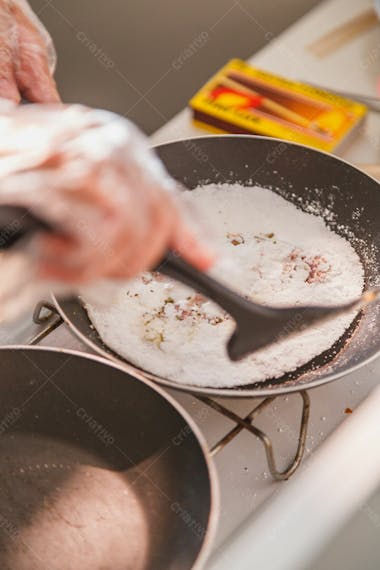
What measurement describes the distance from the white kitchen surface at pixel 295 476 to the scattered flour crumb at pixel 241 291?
59 millimetres

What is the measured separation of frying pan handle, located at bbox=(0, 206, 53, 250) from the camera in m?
0.44

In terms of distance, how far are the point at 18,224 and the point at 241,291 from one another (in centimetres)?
39

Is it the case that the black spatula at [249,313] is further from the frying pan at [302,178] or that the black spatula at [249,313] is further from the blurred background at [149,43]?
the blurred background at [149,43]

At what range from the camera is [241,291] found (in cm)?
81

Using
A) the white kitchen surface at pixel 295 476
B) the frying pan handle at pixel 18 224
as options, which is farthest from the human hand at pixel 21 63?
the frying pan handle at pixel 18 224

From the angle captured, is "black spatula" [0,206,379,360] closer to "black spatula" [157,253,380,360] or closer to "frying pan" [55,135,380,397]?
"black spatula" [157,253,380,360]

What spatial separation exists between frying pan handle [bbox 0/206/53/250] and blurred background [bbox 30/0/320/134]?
42.0 inches

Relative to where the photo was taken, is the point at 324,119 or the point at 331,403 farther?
the point at 324,119

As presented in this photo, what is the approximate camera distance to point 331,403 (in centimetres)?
78

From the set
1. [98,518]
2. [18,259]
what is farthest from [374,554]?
[18,259]

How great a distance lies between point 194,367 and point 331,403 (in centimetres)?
15

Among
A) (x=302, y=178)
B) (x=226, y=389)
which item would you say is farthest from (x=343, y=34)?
(x=226, y=389)

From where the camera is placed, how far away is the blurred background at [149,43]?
4.97ft

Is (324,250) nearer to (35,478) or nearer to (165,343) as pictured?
(165,343)
